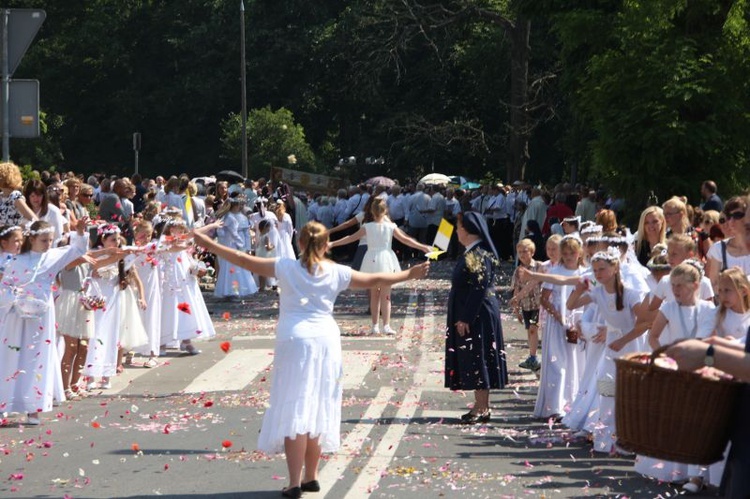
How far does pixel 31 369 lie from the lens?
1202 cm

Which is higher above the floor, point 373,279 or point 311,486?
point 373,279

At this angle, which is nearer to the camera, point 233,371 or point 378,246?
point 233,371

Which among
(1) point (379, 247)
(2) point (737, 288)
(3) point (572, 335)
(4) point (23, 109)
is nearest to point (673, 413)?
(2) point (737, 288)

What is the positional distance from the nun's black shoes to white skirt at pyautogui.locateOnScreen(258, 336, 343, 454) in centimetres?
332

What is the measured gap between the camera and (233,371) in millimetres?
15391

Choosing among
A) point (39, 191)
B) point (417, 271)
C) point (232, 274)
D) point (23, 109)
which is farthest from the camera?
point (232, 274)

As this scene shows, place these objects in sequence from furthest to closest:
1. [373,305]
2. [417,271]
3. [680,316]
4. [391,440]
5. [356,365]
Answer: [373,305] → [356,365] → [391,440] → [417,271] → [680,316]

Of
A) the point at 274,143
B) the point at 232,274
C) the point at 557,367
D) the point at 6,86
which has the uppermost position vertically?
the point at 274,143

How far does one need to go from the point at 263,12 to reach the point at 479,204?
112ft

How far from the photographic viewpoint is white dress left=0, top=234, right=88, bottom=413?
11914 millimetres

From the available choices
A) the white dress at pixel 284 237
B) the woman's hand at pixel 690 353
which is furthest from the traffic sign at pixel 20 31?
the woman's hand at pixel 690 353

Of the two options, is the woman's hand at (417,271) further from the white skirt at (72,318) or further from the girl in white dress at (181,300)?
the girl in white dress at (181,300)

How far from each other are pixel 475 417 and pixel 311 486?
3.34 meters

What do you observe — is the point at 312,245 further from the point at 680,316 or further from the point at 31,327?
the point at 31,327
